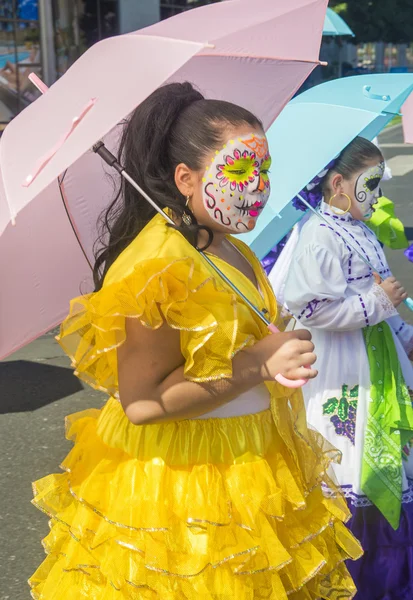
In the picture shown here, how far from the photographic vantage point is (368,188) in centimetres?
343

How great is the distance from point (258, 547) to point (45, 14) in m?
15.1

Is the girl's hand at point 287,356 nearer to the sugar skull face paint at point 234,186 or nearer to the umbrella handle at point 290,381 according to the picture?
the umbrella handle at point 290,381

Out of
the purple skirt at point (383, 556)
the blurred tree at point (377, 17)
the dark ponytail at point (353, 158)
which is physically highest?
the dark ponytail at point (353, 158)

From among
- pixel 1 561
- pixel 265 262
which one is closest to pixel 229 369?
pixel 1 561

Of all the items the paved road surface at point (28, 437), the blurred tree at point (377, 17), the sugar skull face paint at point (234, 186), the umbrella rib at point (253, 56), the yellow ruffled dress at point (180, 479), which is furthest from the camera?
the blurred tree at point (377, 17)

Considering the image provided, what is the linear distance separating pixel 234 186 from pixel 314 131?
145 centimetres

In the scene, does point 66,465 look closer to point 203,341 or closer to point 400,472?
point 203,341

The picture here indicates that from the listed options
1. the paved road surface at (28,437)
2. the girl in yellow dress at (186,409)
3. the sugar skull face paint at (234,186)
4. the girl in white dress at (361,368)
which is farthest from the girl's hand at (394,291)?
the paved road surface at (28,437)

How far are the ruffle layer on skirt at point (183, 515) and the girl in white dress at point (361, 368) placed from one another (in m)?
0.95

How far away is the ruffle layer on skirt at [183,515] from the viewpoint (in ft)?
7.02

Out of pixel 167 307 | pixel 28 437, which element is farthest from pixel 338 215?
pixel 28 437

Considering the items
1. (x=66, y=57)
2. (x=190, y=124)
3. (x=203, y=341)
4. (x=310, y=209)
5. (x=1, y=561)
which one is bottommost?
(x=66, y=57)

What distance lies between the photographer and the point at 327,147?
11.4 feet

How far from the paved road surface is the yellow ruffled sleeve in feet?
6.10
